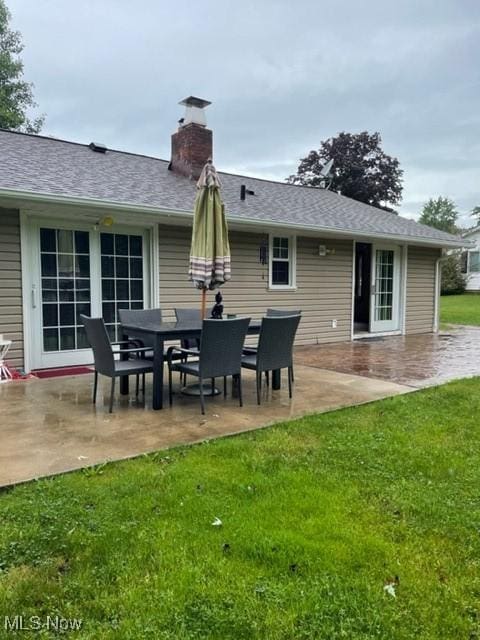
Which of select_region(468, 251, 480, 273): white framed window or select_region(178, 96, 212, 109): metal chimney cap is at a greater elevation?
select_region(178, 96, 212, 109): metal chimney cap

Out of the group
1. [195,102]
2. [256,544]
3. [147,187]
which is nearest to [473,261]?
[195,102]

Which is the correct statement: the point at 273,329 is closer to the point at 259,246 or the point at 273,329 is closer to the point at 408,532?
the point at 408,532

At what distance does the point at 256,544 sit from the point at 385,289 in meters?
9.69

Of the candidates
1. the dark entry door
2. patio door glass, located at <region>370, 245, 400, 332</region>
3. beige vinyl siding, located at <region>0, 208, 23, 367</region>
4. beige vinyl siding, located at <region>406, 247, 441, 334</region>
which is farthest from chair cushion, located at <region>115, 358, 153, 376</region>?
beige vinyl siding, located at <region>406, 247, 441, 334</region>

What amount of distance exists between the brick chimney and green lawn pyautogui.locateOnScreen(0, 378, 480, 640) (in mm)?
7095

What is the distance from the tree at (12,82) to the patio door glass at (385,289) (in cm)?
1609

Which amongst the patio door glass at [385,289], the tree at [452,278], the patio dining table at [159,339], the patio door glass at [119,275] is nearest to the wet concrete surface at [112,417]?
the patio dining table at [159,339]

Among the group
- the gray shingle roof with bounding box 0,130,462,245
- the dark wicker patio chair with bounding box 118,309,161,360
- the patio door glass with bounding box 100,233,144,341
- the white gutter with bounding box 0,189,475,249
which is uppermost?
the gray shingle roof with bounding box 0,130,462,245

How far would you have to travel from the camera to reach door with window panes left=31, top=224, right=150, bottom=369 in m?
6.41

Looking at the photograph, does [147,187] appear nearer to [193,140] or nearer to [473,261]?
[193,140]

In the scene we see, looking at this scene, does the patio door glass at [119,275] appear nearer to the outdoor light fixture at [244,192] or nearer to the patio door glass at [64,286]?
the patio door glass at [64,286]

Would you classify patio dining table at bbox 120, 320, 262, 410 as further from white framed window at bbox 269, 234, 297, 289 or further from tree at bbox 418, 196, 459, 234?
tree at bbox 418, 196, 459, 234

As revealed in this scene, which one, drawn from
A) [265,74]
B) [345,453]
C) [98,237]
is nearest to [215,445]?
[345,453]

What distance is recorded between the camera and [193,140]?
9289 millimetres
